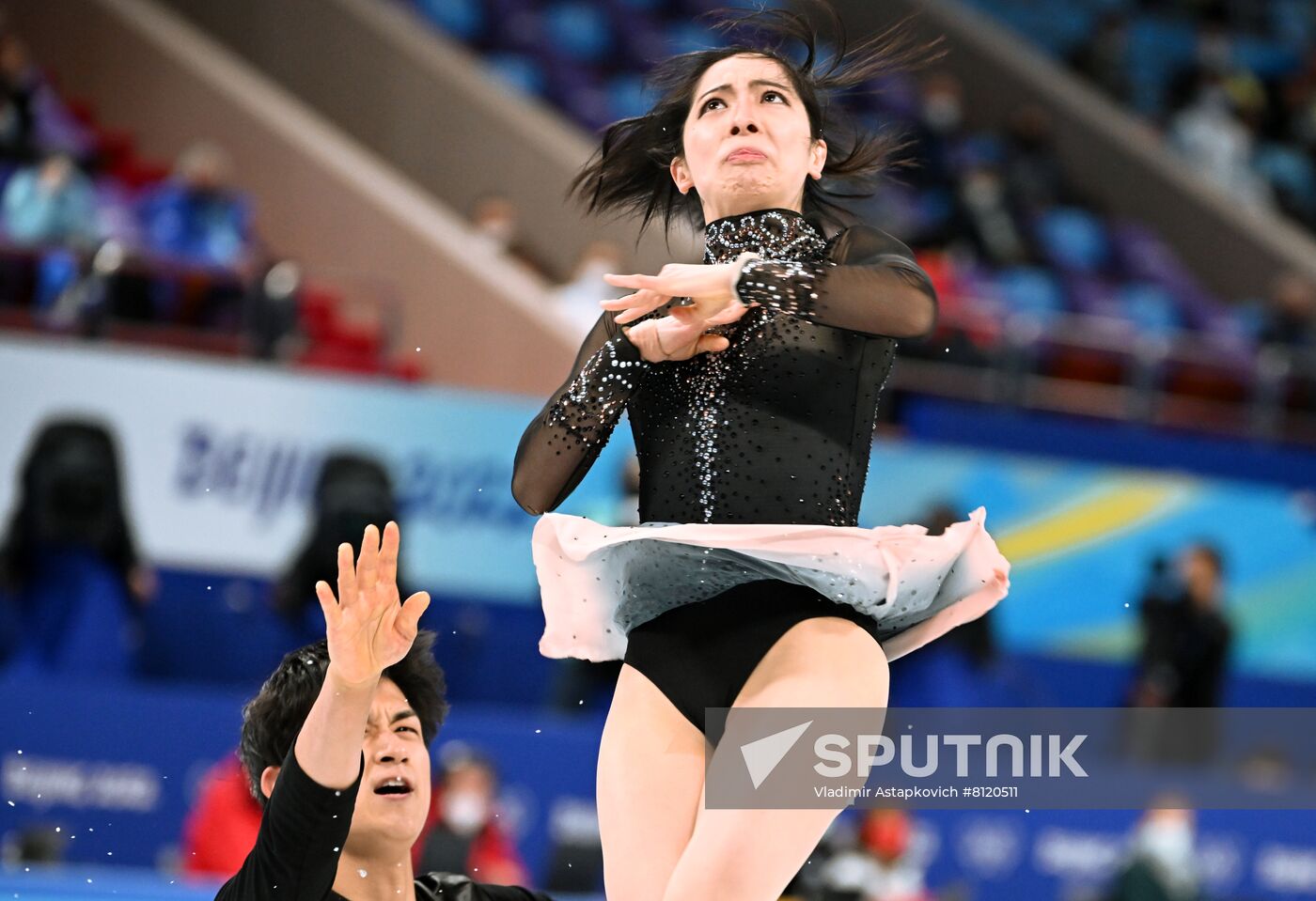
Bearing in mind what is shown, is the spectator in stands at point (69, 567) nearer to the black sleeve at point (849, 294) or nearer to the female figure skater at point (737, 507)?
the female figure skater at point (737, 507)

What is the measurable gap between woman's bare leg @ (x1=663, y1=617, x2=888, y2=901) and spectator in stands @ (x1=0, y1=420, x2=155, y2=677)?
5531 millimetres

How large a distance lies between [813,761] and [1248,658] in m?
8.15

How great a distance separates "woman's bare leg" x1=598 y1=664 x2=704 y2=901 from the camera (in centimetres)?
296

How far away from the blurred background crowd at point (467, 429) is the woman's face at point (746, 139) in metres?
2.86

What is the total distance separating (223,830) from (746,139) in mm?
4202

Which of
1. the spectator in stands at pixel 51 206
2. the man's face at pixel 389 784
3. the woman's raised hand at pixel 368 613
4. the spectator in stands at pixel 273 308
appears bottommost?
the man's face at pixel 389 784

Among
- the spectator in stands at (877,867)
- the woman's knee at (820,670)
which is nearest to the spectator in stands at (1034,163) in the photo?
the spectator in stands at (877,867)

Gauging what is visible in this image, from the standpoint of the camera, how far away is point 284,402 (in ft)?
28.0

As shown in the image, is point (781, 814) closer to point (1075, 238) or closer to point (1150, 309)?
point (1150, 309)

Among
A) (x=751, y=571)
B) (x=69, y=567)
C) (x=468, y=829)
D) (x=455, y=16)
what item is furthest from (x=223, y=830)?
(x=455, y=16)

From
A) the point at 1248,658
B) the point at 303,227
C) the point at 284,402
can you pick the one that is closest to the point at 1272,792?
the point at 1248,658

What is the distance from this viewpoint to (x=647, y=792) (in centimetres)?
298

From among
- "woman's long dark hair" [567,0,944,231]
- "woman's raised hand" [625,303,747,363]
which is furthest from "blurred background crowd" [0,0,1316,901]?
"woman's raised hand" [625,303,747,363]

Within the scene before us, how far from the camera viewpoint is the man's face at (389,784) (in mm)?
3258
